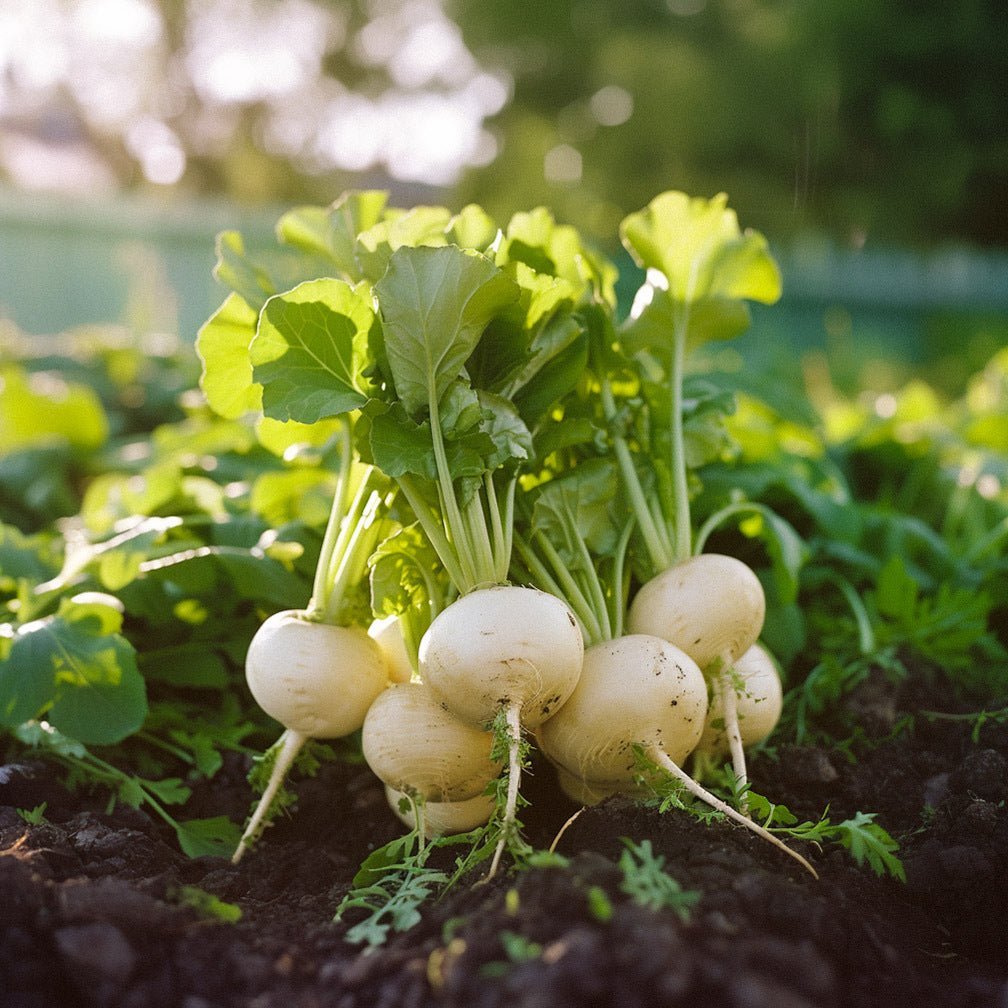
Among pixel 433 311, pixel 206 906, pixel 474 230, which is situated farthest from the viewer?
pixel 474 230

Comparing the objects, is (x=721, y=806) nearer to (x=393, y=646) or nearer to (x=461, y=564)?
(x=461, y=564)

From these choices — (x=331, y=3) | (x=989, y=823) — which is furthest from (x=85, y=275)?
(x=331, y=3)

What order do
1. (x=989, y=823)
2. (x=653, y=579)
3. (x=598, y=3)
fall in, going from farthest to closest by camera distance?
(x=598, y=3), (x=653, y=579), (x=989, y=823)

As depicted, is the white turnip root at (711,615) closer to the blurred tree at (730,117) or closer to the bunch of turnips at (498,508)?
the bunch of turnips at (498,508)

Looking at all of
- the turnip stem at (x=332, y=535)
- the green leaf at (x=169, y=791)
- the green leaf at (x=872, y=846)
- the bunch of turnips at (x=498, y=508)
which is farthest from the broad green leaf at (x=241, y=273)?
the green leaf at (x=872, y=846)

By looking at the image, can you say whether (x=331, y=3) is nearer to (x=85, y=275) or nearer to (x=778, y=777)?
(x=85, y=275)

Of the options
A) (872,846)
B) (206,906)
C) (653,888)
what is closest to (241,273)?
(206,906)
